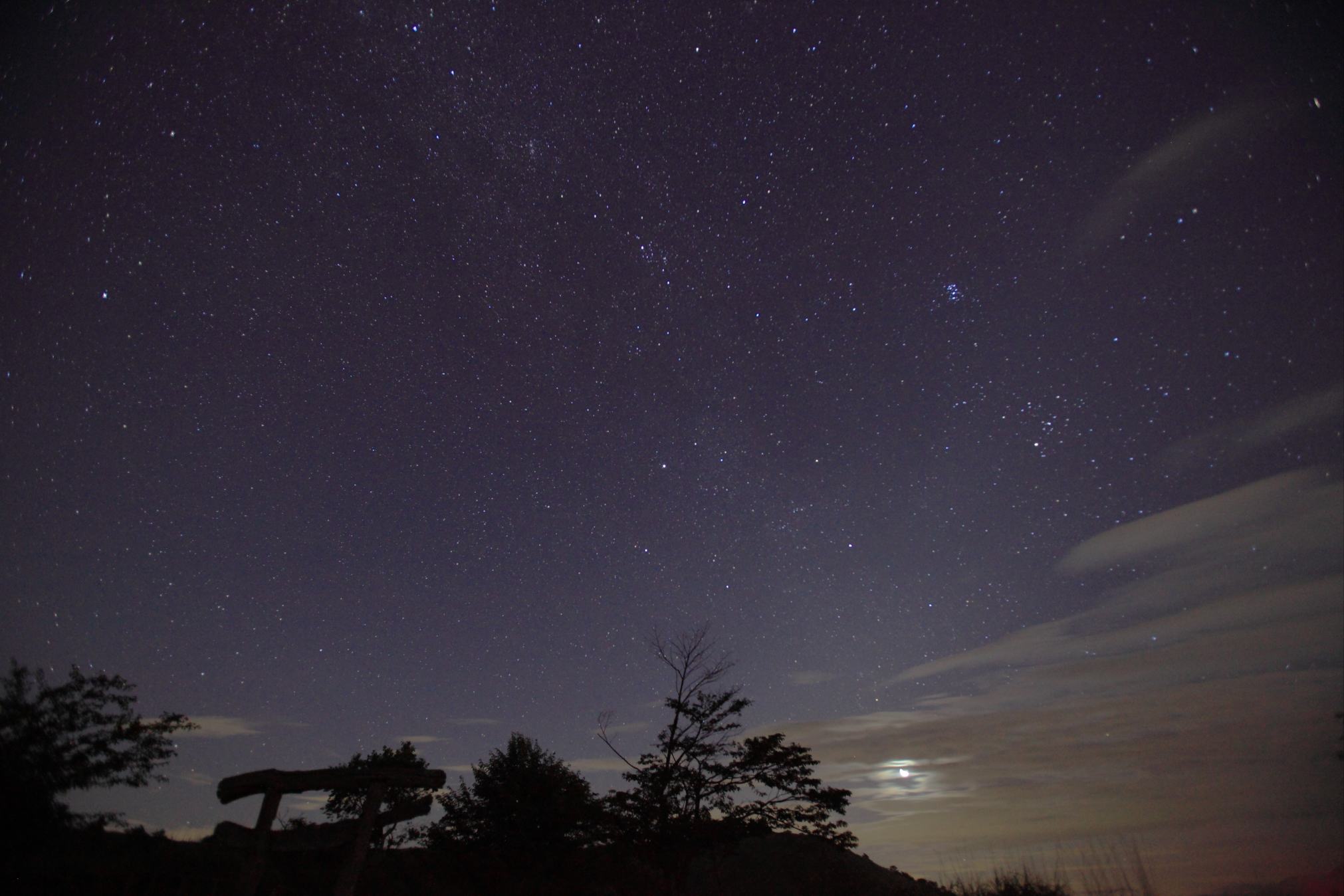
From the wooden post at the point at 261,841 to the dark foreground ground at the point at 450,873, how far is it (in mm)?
647

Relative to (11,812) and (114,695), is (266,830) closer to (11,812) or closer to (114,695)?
(11,812)

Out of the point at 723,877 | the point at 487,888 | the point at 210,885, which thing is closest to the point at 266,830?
the point at 210,885

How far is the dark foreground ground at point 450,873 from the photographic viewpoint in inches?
624

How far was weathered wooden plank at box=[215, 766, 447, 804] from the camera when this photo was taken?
10852mm

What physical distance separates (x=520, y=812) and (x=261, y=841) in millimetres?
16792

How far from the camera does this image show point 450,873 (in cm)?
2550

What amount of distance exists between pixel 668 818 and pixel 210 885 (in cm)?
1412

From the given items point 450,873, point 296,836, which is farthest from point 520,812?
point 296,836

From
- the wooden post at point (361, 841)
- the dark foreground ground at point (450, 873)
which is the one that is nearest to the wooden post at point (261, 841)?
the dark foreground ground at point (450, 873)

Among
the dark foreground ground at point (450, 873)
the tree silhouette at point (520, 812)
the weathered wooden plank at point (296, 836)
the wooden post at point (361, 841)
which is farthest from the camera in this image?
the tree silhouette at point (520, 812)

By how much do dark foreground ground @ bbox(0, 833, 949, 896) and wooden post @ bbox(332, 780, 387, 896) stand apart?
2.37m

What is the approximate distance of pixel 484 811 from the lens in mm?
26766

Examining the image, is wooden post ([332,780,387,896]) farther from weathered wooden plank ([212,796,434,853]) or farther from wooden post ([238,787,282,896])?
wooden post ([238,787,282,896])

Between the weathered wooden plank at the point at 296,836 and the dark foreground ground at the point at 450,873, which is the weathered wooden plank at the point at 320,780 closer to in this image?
the weathered wooden plank at the point at 296,836
